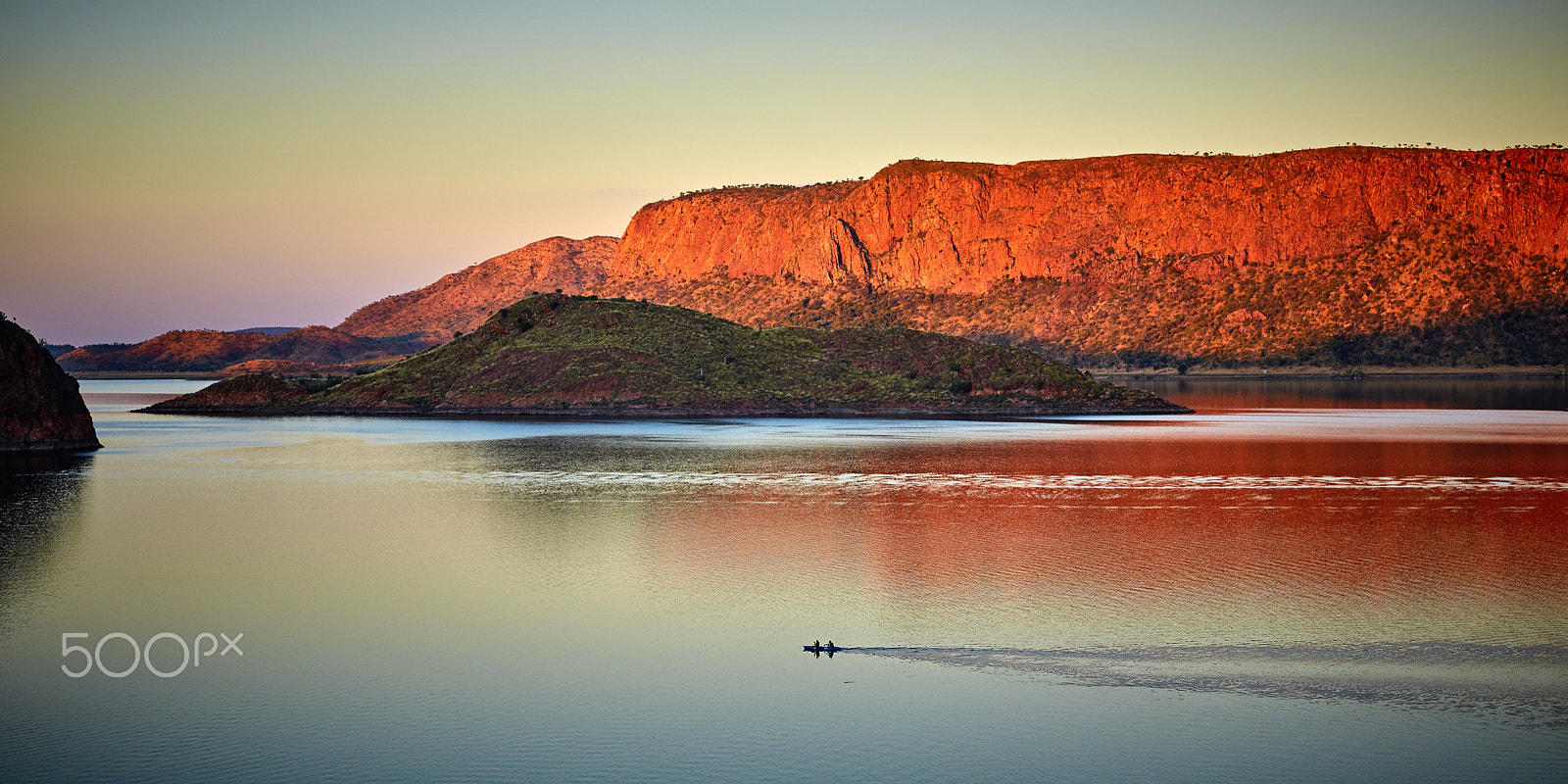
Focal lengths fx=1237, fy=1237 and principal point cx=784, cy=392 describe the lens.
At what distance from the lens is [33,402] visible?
39906 millimetres

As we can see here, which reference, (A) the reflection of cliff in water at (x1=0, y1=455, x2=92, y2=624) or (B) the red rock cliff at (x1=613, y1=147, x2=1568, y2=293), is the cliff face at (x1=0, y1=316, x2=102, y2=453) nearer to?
(A) the reflection of cliff in water at (x1=0, y1=455, x2=92, y2=624)

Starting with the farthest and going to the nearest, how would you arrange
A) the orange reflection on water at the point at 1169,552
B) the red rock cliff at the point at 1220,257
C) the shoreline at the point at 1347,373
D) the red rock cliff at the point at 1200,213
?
the red rock cliff at the point at 1200,213 → the red rock cliff at the point at 1220,257 → the shoreline at the point at 1347,373 → the orange reflection on water at the point at 1169,552

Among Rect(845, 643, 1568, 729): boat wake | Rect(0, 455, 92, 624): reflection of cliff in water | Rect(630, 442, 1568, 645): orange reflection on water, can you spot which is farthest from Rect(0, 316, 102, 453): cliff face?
Rect(845, 643, 1568, 729): boat wake

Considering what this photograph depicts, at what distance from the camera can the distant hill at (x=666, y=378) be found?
234ft

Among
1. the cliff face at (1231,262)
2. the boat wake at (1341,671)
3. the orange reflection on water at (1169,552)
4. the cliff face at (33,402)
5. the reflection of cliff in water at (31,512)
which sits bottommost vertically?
the boat wake at (1341,671)

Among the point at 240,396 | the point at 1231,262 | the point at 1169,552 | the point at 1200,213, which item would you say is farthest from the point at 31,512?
the point at 1200,213

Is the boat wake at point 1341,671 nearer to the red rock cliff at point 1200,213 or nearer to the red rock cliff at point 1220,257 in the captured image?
the red rock cliff at point 1220,257

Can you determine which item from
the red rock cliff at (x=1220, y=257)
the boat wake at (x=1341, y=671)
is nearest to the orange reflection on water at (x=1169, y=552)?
the boat wake at (x=1341, y=671)

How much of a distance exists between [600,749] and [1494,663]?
363 inches

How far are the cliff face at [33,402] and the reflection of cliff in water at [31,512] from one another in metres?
0.82

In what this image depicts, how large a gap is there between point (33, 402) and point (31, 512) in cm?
1745

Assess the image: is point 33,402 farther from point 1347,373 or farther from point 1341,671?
point 1347,373

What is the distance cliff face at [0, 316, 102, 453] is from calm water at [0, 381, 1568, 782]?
822cm

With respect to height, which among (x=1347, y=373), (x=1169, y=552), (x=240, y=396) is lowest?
(x=1169, y=552)
